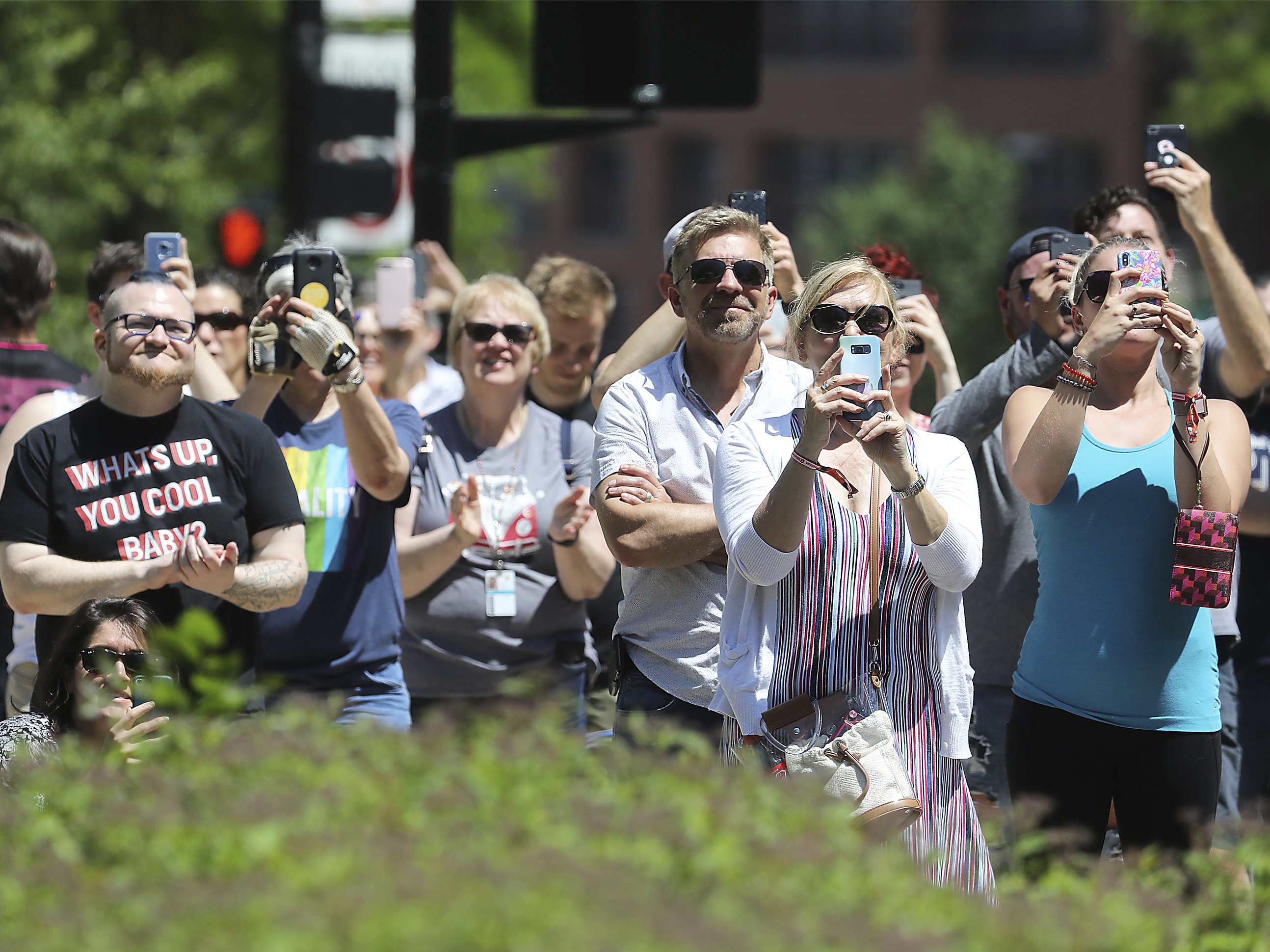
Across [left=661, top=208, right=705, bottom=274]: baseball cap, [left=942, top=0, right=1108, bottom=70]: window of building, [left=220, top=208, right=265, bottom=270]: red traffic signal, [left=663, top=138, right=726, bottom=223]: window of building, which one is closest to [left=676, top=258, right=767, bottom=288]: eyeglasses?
[left=661, top=208, right=705, bottom=274]: baseball cap

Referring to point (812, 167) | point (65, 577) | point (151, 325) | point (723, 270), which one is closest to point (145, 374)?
point (151, 325)

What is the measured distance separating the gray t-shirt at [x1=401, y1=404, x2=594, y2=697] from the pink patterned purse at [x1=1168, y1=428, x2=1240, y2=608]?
1991mm

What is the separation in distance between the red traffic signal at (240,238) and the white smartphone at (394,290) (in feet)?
10.4

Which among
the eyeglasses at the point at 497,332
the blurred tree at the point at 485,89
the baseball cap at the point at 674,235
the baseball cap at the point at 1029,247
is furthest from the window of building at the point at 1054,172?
the baseball cap at the point at 674,235

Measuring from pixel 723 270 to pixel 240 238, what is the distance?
577 centimetres

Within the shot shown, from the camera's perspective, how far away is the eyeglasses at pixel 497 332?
5.14m

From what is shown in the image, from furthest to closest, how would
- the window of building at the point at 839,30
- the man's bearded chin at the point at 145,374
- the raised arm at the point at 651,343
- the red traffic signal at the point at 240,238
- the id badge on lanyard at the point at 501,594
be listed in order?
the window of building at the point at 839,30, the red traffic signal at the point at 240,238, the id badge on lanyard at the point at 501,594, the raised arm at the point at 651,343, the man's bearded chin at the point at 145,374

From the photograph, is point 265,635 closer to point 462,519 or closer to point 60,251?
point 462,519

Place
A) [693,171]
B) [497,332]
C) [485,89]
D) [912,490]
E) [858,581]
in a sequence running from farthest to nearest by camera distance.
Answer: [693,171] → [485,89] → [497,332] → [858,581] → [912,490]

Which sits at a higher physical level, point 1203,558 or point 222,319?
point 222,319

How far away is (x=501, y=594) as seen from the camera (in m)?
4.92

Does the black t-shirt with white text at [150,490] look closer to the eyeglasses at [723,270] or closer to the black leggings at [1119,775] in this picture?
the eyeglasses at [723,270]

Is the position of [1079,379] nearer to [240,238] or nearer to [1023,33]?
[240,238]

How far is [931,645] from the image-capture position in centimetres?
358
